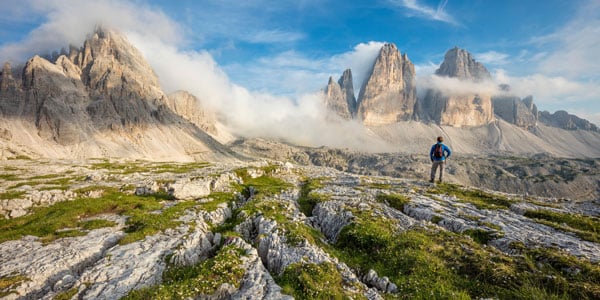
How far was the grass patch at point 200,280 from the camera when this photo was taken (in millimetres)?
12031

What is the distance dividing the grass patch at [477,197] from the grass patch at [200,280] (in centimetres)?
2606

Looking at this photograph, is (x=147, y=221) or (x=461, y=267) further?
(x=147, y=221)

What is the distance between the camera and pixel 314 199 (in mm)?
32188

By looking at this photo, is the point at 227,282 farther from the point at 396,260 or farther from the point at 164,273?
the point at 396,260

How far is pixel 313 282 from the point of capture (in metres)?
13.0

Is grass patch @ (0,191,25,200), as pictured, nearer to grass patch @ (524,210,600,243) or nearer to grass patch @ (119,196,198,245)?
grass patch @ (119,196,198,245)

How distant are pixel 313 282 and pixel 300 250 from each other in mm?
3895

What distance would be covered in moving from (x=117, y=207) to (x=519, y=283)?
121 feet

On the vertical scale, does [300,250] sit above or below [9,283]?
above

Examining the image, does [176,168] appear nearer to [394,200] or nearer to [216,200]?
[216,200]

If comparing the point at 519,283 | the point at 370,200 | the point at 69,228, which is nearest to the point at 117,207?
the point at 69,228

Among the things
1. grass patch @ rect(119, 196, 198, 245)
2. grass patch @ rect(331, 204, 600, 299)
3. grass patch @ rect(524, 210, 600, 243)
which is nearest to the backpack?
grass patch @ rect(524, 210, 600, 243)

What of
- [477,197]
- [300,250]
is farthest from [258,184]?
[477,197]

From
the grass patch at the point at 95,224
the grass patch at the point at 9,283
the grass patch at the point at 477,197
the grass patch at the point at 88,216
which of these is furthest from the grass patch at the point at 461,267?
the grass patch at the point at 95,224
